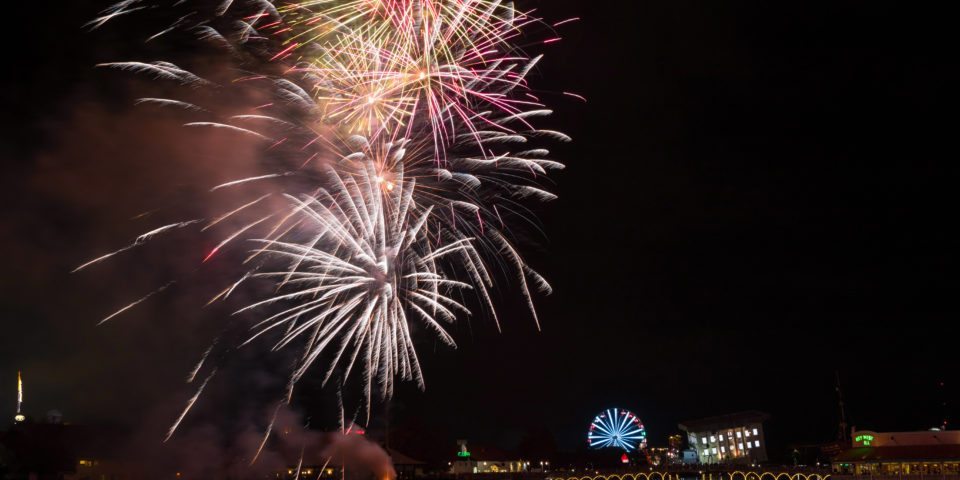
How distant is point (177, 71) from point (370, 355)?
394 inches

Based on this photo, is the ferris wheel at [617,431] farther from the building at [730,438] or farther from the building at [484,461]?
the building at [730,438]

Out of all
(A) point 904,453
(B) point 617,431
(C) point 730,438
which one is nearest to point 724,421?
(C) point 730,438

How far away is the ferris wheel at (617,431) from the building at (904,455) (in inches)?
1184

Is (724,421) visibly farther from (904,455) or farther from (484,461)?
(904,455)

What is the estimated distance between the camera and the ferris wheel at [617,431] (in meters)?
75.3

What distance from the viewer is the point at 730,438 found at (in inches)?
3383

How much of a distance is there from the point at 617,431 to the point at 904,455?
36451 millimetres

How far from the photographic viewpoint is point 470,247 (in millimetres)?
23391

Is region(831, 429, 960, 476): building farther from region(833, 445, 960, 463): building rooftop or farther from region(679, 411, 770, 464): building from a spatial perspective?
region(679, 411, 770, 464): building

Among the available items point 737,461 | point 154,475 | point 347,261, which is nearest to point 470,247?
point 347,261

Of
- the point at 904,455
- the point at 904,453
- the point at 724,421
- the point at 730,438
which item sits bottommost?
the point at 904,455

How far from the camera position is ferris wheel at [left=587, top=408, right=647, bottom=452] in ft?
247

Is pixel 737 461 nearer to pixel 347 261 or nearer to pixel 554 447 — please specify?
pixel 554 447

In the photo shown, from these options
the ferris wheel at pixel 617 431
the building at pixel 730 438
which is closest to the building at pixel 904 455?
the ferris wheel at pixel 617 431
